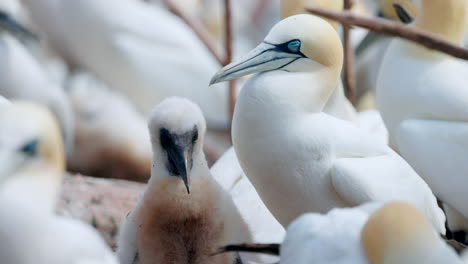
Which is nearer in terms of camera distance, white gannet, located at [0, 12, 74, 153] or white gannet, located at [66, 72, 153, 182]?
white gannet, located at [0, 12, 74, 153]

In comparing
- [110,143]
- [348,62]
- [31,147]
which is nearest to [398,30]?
[31,147]

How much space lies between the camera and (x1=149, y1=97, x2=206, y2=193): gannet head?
3.96 metres

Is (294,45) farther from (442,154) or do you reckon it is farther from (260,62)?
(442,154)

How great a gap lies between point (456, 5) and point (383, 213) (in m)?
1.82

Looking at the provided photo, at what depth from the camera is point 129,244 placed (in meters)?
4.04

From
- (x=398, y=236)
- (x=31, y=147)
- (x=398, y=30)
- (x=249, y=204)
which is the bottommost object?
(x=249, y=204)

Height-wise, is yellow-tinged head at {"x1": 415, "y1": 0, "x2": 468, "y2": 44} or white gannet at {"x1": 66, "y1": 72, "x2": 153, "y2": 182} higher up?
yellow-tinged head at {"x1": 415, "y1": 0, "x2": 468, "y2": 44}

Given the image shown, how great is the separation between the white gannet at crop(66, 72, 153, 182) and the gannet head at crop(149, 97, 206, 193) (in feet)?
12.0

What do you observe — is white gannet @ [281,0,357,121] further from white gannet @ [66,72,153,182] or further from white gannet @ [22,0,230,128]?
white gannet @ [22,0,230,128]

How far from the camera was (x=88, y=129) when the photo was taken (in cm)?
791

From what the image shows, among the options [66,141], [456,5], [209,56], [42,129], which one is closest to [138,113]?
[209,56]

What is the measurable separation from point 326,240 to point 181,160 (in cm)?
74

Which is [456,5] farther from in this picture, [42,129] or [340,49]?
[42,129]

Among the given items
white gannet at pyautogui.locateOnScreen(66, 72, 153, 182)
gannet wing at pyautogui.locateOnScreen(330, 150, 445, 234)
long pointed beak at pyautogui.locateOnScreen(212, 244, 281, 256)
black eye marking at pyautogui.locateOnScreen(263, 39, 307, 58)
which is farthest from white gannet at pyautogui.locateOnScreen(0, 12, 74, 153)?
long pointed beak at pyautogui.locateOnScreen(212, 244, 281, 256)
